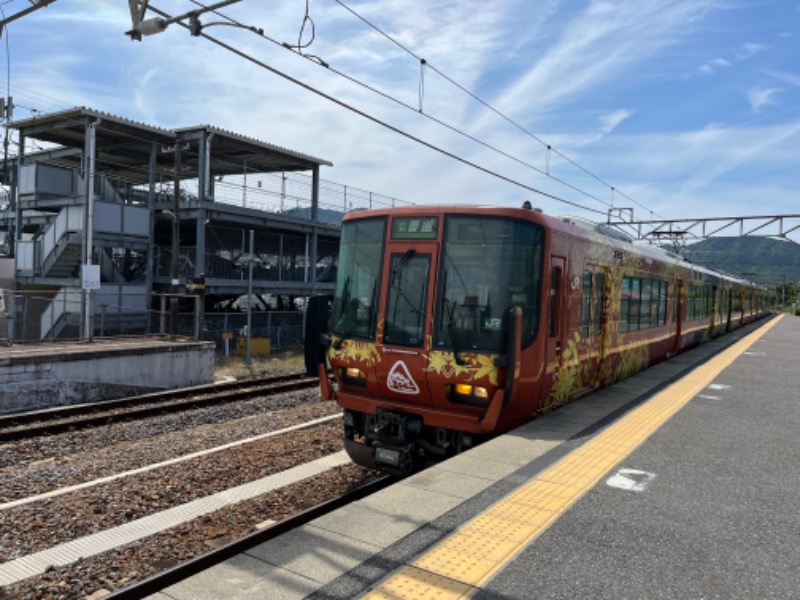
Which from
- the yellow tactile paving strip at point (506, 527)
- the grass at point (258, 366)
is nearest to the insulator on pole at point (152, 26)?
the yellow tactile paving strip at point (506, 527)

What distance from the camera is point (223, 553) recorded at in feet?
16.0

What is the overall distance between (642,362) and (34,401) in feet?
39.5

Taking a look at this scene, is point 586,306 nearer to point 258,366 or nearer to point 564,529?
point 564,529

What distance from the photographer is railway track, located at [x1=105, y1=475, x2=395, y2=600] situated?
4.23 m

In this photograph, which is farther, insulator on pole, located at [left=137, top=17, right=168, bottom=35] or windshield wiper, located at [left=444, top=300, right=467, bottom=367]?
insulator on pole, located at [left=137, top=17, right=168, bottom=35]

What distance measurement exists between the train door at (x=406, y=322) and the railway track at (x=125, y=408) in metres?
6.59

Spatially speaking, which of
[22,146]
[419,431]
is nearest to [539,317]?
[419,431]

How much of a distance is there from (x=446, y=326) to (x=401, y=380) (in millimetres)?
760

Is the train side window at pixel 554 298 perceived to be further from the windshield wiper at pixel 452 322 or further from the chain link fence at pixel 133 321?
the chain link fence at pixel 133 321

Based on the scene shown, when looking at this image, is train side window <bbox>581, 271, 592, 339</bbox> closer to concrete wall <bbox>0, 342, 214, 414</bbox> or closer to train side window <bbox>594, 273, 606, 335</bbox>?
train side window <bbox>594, 273, 606, 335</bbox>

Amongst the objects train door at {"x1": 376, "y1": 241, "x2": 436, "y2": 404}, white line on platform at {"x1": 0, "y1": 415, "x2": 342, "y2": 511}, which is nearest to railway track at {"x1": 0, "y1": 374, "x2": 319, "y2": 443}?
white line on platform at {"x1": 0, "y1": 415, "x2": 342, "y2": 511}

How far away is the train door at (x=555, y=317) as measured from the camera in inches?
247

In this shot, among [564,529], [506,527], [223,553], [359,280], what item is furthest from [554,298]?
[223,553]

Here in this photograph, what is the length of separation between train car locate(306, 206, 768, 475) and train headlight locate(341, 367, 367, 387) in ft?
0.06
